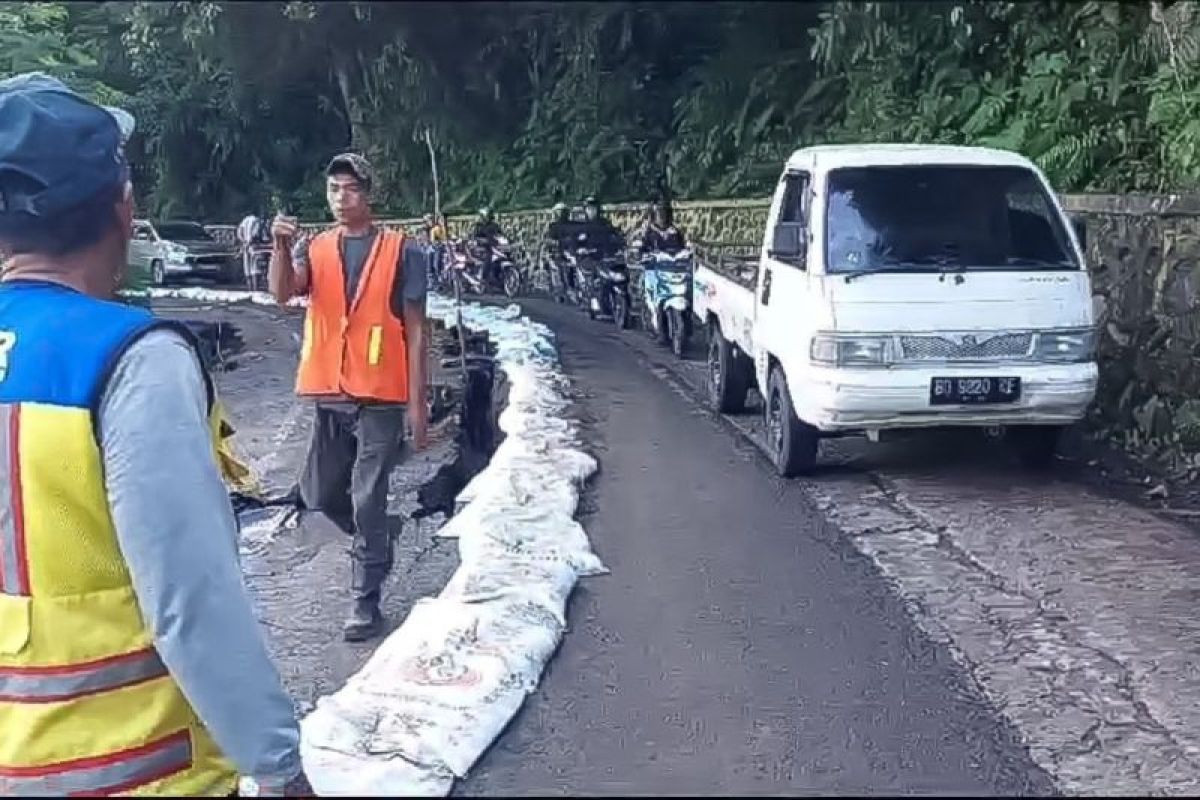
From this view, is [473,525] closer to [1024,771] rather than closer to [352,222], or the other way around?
[352,222]

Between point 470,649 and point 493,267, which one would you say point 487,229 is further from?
point 470,649

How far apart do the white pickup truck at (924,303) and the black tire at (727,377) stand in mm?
2213

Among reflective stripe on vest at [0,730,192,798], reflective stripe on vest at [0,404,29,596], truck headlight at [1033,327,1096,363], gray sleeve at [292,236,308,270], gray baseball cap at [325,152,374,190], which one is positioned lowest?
truck headlight at [1033,327,1096,363]

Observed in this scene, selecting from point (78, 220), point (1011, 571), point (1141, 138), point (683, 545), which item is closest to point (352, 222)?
point (683, 545)

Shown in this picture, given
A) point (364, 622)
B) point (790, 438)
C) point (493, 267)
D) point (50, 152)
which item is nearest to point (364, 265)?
point (364, 622)

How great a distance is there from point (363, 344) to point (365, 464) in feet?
1.56

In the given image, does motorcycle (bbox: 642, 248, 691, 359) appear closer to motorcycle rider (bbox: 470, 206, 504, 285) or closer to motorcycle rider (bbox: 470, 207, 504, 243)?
motorcycle rider (bbox: 470, 207, 504, 243)

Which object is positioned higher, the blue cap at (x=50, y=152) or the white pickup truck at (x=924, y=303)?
the blue cap at (x=50, y=152)

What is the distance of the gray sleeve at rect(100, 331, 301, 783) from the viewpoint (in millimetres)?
2215

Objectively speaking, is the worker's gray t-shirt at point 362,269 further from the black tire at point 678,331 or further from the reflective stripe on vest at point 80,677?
the black tire at point 678,331

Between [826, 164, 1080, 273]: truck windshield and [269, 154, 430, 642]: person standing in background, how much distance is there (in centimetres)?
341

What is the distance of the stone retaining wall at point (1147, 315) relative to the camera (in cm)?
1020

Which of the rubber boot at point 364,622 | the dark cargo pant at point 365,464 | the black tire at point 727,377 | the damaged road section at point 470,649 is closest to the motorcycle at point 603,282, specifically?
the black tire at point 727,377

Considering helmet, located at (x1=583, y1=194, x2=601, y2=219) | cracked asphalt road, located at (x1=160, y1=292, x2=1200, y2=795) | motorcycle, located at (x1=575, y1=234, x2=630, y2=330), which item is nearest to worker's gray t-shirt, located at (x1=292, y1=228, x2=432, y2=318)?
cracked asphalt road, located at (x1=160, y1=292, x2=1200, y2=795)
